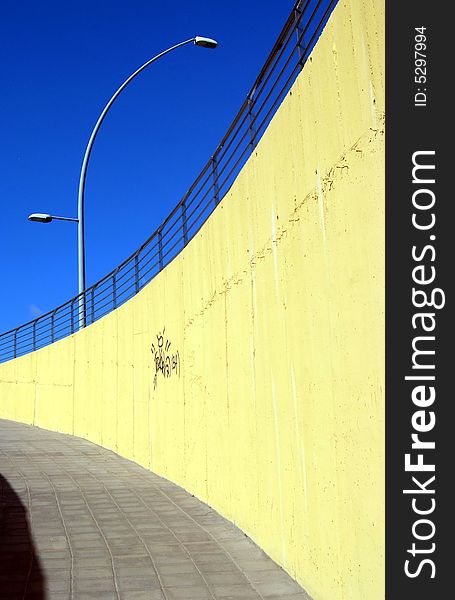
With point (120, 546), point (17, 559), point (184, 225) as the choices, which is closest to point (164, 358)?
point (184, 225)

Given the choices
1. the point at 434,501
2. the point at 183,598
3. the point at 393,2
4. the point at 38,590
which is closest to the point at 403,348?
the point at 434,501

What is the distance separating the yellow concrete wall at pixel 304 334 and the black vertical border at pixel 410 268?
5.1 inches

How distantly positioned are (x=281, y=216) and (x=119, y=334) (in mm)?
8442

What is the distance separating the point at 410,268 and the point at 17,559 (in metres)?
4.16

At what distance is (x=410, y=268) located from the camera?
11.2 ft

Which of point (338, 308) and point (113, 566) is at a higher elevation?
point (338, 308)

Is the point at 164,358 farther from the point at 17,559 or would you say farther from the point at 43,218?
the point at 43,218

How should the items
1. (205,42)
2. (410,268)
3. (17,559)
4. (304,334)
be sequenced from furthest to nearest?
(205,42), (17,559), (304,334), (410,268)

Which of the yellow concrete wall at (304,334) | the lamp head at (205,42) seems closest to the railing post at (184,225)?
the yellow concrete wall at (304,334)

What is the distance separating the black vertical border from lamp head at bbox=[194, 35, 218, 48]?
11748mm

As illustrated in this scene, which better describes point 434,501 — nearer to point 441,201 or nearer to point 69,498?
point 441,201

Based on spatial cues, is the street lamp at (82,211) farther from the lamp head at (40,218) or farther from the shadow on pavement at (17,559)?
the shadow on pavement at (17,559)

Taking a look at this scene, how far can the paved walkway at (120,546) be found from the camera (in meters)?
5.12

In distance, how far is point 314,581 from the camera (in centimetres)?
481
